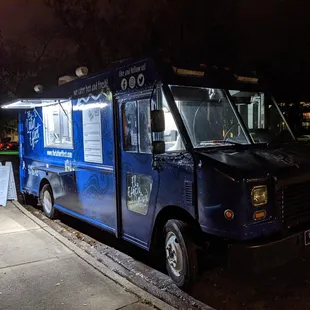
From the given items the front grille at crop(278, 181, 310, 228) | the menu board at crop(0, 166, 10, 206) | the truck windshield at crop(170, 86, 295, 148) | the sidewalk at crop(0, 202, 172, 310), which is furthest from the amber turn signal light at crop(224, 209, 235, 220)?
the menu board at crop(0, 166, 10, 206)

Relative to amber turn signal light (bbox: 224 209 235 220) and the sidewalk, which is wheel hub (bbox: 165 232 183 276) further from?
amber turn signal light (bbox: 224 209 235 220)

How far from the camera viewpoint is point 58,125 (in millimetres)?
7504

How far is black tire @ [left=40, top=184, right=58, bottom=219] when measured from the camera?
316 inches

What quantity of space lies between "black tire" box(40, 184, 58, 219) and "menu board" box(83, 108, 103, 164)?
221cm

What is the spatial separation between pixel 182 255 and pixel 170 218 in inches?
20.0

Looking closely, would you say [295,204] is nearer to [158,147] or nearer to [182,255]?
[182,255]

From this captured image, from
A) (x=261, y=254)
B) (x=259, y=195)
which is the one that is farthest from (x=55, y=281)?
(x=259, y=195)

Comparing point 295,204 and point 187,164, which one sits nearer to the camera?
point 295,204

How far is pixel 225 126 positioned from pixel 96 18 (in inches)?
717

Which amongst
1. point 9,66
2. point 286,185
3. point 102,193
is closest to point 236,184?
point 286,185

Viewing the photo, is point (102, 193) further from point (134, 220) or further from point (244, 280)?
point (244, 280)

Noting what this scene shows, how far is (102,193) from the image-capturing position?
19.2 feet

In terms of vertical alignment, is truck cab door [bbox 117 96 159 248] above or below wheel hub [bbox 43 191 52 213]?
above

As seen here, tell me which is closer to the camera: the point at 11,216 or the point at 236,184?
the point at 236,184
